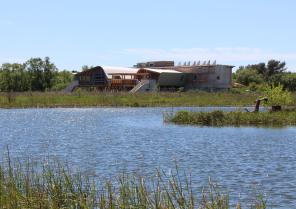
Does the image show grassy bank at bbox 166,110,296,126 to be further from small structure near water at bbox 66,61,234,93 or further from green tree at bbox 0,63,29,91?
green tree at bbox 0,63,29,91

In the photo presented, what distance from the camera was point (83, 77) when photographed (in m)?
114

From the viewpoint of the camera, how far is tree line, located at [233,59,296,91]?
127 m

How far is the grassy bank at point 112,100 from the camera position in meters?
70.2

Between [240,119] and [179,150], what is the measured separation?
14660mm

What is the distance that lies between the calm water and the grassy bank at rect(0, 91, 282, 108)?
25.7 metres

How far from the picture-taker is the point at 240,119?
132ft

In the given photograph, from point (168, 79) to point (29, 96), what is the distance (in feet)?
138

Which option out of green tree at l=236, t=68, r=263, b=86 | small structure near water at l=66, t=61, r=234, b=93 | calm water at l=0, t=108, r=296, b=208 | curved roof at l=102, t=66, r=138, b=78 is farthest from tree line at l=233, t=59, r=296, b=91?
calm water at l=0, t=108, r=296, b=208

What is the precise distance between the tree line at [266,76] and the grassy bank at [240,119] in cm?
7219

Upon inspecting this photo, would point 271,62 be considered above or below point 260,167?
above

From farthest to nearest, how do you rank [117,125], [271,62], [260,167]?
[271,62] → [117,125] → [260,167]

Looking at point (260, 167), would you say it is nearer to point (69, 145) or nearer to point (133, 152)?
point (133, 152)

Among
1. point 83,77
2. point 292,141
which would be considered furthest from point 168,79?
point 292,141

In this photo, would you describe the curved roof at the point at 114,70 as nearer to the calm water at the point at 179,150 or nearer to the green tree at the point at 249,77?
the green tree at the point at 249,77
